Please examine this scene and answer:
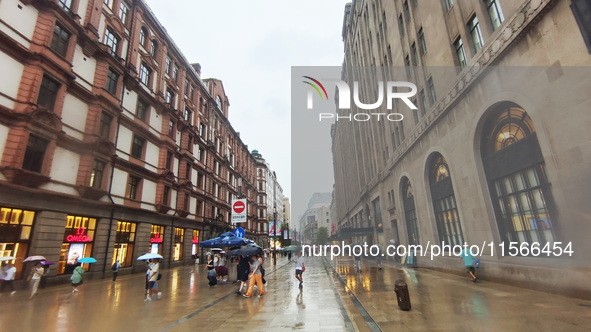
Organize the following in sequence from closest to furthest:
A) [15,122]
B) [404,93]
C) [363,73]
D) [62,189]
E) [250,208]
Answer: [15,122]
[62,189]
[404,93]
[363,73]
[250,208]

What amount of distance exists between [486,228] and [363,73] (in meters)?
31.3

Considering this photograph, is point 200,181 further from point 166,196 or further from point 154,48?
point 154,48

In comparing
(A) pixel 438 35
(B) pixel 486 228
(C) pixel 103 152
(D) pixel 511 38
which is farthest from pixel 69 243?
(A) pixel 438 35

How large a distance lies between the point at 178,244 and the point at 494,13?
111 feet

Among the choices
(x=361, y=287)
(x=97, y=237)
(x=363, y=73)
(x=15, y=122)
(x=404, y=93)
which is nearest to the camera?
(x=361, y=287)

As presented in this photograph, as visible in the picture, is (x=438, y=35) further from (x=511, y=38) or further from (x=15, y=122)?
(x=15, y=122)

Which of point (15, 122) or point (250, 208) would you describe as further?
point (250, 208)

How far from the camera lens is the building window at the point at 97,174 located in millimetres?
20328

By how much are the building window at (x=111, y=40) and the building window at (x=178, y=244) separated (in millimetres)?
18510

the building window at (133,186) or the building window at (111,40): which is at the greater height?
the building window at (111,40)

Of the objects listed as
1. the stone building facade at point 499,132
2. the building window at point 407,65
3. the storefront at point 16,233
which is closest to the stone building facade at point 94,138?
the storefront at point 16,233

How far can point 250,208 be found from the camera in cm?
6241

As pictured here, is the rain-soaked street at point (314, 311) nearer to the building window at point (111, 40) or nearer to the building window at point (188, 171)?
the building window at point (111, 40)

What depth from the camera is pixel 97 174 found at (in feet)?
68.1
